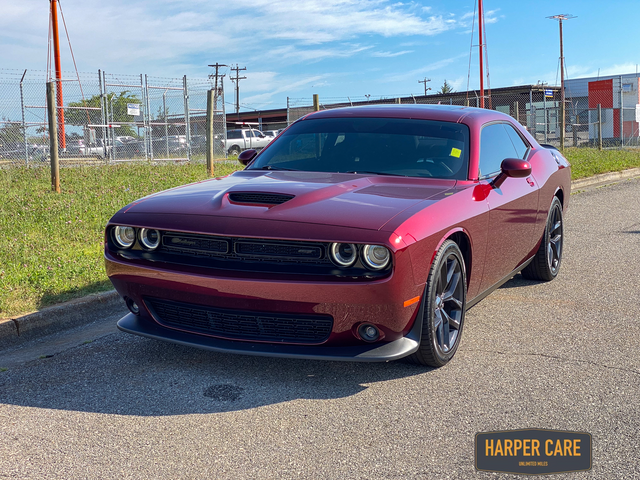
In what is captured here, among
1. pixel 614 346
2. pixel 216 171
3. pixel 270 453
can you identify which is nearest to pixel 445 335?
pixel 614 346

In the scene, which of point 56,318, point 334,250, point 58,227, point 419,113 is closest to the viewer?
point 334,250

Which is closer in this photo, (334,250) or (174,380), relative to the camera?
(334,250)

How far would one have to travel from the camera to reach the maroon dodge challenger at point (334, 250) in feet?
11.1

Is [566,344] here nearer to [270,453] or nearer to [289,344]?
[289,344]

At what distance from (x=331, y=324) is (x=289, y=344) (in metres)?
0.25

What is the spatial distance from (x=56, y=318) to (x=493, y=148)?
3.49m

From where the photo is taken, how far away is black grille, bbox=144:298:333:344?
3.48m

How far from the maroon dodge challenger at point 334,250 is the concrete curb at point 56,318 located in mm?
1256

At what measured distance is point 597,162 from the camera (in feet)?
59.9

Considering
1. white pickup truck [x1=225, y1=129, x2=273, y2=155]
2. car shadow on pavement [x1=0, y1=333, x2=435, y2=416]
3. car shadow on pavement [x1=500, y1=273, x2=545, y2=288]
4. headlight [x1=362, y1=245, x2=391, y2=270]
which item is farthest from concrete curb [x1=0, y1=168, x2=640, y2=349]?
white pickup truck [x1=225, y1=129, x2=273, y2=155]

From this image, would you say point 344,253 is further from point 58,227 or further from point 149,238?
point 58,227

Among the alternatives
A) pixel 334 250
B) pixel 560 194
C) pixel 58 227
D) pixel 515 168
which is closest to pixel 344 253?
pixel 334 250

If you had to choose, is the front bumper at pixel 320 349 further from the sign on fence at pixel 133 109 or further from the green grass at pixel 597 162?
the sign on fence at pixel 133 109

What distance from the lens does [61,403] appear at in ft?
11.6
